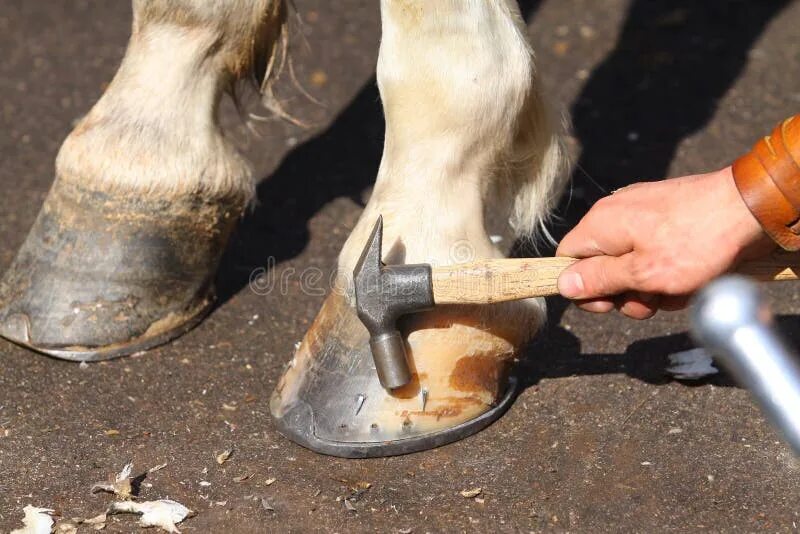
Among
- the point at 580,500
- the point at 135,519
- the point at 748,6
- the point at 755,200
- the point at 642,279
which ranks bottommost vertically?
the point at 748,6

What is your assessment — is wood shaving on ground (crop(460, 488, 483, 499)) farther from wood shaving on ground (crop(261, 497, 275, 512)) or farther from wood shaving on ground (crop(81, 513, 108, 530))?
wood shaving on ground (crop(81, 513, 108, 530))

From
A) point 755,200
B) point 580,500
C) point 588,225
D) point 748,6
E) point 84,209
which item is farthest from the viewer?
point 748,6

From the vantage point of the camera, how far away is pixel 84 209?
6.56ft

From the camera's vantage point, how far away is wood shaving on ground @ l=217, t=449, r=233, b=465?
1.76 m

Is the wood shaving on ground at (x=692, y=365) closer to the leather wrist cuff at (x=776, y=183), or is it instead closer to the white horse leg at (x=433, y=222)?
the white horse leg at (x=433, y=222)

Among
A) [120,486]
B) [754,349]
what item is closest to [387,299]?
[120,486]

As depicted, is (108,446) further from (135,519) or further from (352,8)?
(352,8)

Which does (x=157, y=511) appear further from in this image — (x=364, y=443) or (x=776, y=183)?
(x=776, y=183)

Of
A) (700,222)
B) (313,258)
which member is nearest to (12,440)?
(313,258)

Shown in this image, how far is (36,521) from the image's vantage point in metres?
1.59

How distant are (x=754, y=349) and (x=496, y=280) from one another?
3.18 ft

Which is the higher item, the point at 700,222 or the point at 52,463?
the point at 700,222

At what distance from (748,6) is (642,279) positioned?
240 cm

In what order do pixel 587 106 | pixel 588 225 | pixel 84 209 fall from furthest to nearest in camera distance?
1. pixel 587 106
2. pixel 84 209
3. pixel 588 225
